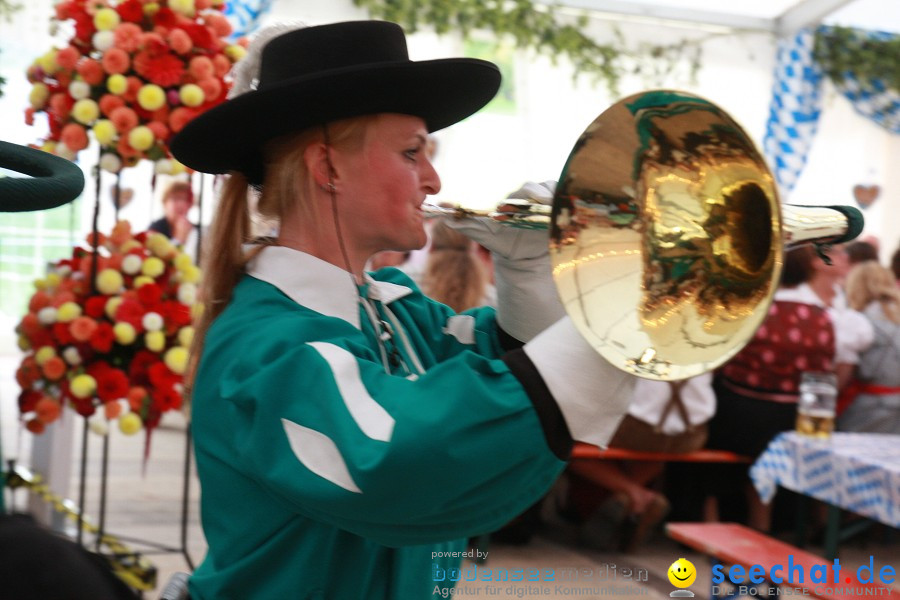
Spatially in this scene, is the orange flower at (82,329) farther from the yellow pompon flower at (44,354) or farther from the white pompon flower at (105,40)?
the white pompon flower at (105,40)

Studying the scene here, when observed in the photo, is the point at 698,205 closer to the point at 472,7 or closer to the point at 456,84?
the point at 456,84

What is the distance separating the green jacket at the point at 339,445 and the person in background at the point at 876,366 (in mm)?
4243

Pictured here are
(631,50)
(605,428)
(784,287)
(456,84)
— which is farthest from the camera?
(631,50)

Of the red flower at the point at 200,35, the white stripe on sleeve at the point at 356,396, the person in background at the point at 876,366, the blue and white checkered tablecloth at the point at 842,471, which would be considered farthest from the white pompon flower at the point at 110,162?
the person in background at the point at 876,366

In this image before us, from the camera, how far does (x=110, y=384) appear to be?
2906 mm

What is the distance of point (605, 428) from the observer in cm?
103

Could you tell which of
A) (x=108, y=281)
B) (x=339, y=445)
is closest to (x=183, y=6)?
(x=108, y=281)

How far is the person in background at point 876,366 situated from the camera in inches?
201

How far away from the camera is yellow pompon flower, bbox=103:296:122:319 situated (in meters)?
2.89

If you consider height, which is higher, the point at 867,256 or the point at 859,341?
the point at 867,256

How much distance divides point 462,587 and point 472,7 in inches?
179

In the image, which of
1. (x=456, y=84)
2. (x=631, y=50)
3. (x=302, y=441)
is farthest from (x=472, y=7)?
(x=302, y=441)

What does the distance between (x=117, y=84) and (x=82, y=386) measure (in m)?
0.87

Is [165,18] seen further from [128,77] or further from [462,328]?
[462,328]
